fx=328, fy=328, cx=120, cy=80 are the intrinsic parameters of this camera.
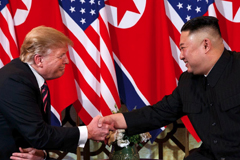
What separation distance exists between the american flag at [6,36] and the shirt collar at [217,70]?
2014 mm

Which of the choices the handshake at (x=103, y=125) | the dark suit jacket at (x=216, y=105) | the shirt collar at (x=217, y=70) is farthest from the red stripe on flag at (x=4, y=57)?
the shirt collar at (x=217, y=70)

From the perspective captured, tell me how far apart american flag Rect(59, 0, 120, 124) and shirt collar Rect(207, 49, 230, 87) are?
1.29 meters

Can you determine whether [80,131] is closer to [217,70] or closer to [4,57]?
[217,70]

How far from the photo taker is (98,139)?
2.56 meters

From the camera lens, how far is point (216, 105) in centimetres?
225

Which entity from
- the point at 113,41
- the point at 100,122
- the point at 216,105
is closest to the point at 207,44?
the point at 216,105

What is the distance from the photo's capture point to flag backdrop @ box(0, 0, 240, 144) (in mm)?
3379

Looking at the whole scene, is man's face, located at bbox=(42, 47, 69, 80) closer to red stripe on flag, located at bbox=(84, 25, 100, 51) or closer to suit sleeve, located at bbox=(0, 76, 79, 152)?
suit sleeve, located at bbox=(0, 76, 79, 152)

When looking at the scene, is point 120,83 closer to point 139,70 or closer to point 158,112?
point 139,70

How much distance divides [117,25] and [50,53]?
1318 mm

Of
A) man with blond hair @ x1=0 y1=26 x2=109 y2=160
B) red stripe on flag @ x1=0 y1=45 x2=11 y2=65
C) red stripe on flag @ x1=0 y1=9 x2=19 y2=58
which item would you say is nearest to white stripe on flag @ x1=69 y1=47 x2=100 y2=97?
red stripe on flag @ x1=0 y1=9 x2=19 y2=58

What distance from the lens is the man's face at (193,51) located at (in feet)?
7.57

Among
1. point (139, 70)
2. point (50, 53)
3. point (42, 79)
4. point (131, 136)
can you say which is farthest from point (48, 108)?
point (139, 70)

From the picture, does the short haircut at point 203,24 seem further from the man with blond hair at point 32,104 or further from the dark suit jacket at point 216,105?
the man with blond hair at point 32,104
